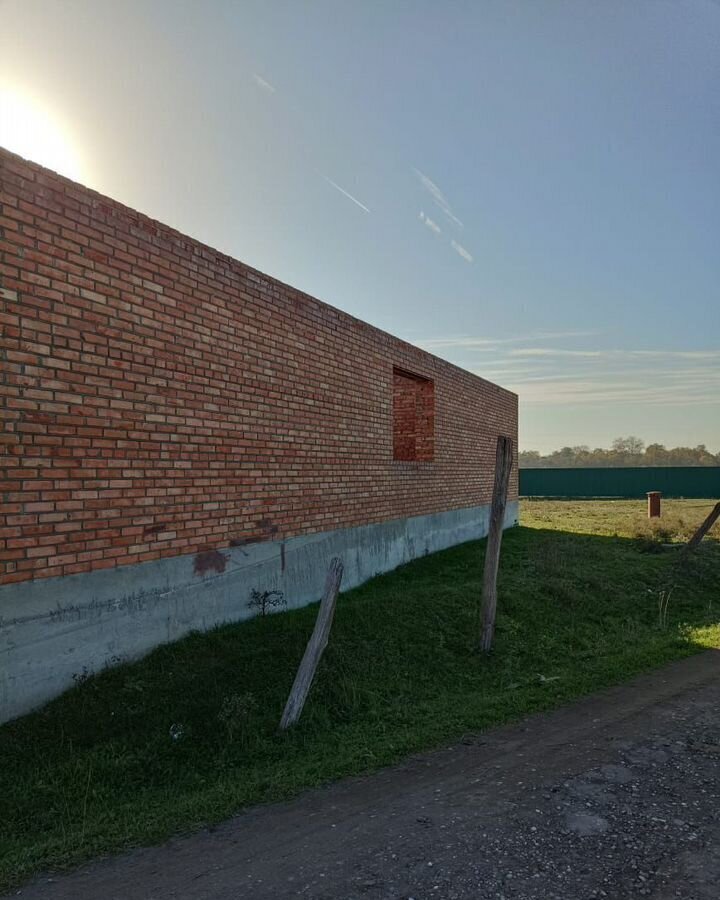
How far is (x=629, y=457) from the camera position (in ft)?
193

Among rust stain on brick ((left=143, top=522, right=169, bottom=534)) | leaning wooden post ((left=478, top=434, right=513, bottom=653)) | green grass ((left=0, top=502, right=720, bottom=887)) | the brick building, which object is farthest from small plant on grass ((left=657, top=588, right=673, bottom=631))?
rust stain on brick ((left=143, top=522, right=169, bottom=534))

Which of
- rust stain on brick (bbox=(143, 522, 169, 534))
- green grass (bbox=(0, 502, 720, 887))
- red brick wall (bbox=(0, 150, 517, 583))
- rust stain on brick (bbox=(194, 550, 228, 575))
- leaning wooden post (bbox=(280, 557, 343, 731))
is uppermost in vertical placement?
red brick wall (bbox=(0, 150, 517, 583))

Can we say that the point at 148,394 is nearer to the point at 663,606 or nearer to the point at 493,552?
the point at 493,552

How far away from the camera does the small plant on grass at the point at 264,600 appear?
659 cm

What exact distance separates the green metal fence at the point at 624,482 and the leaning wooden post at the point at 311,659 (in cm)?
3374

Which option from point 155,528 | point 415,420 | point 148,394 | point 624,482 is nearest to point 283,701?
point 155,528

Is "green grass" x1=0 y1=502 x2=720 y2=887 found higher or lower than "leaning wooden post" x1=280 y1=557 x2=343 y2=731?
lower

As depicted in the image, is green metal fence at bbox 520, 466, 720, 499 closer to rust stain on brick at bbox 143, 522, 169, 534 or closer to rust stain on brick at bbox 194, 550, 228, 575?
rust stain on brick at bbox 194, 550, 228, 575

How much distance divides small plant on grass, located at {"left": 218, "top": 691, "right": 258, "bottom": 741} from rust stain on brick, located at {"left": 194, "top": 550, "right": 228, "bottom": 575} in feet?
4.64

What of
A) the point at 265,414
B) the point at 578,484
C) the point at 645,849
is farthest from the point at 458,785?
the point at 578,484

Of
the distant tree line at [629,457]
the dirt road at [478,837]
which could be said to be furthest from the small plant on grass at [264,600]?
the distant tree line at [629,457]

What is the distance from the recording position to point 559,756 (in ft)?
14.0

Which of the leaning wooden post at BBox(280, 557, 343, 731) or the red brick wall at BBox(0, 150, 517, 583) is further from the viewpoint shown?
the leaning wooden post at BBox(280, 557, 343, 731)

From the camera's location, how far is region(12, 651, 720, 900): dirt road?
284 centimetres
